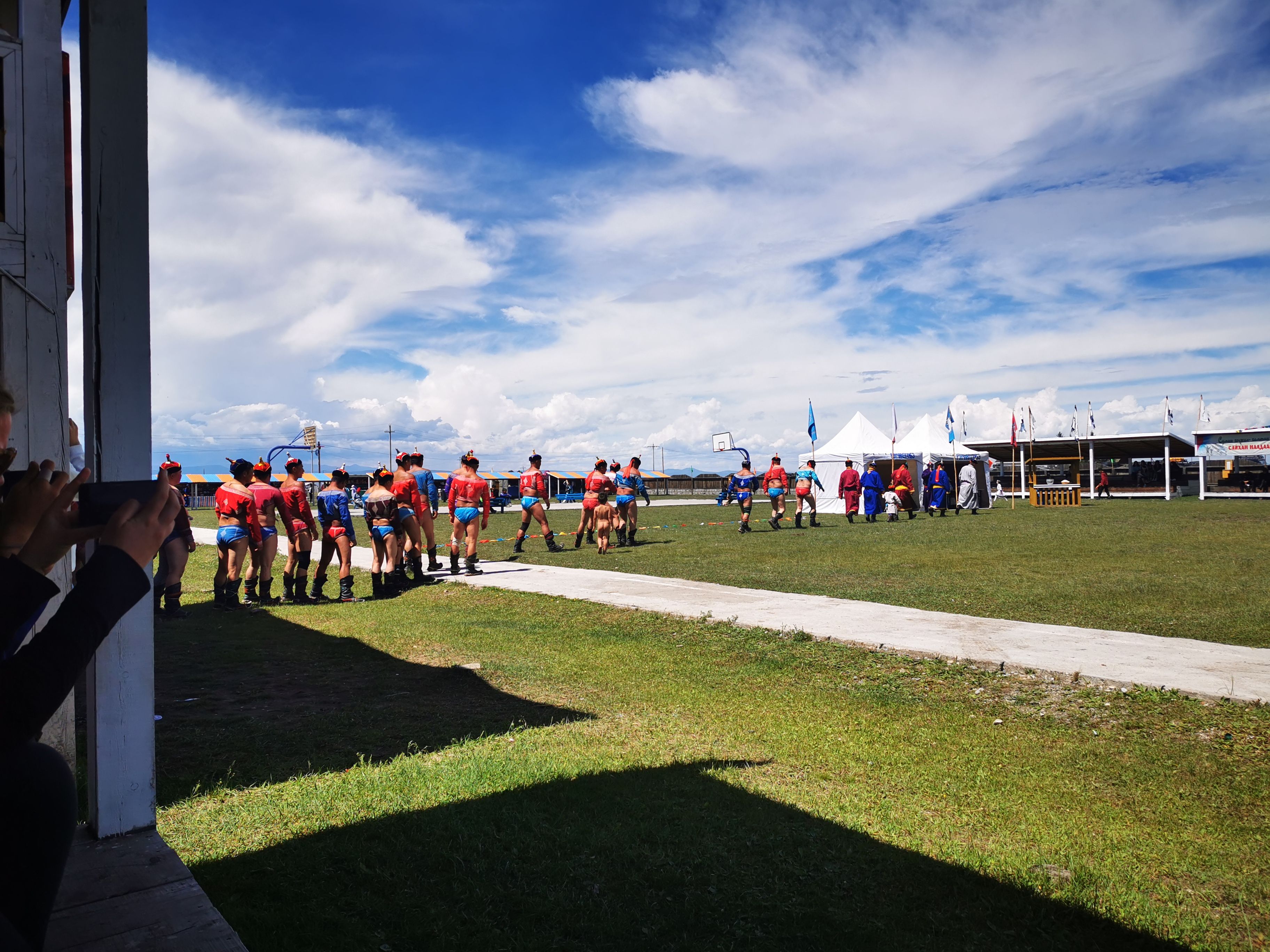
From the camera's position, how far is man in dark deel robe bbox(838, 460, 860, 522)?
2352 centimetres

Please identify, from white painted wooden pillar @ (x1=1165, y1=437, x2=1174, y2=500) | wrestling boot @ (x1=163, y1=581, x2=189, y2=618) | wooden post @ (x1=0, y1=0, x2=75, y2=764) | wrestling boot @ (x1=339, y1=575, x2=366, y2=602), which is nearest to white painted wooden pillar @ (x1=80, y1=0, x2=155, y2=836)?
wooden post @ (x1=0, y1=0, x2=75, y2=764)

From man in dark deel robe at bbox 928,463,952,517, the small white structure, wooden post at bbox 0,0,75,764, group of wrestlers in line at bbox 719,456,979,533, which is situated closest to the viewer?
wooden post at bbox 0,0,75,764

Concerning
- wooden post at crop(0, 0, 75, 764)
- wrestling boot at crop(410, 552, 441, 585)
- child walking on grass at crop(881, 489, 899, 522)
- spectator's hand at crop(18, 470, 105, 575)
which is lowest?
wrestling boot at crop(410, 552, 441, 585)

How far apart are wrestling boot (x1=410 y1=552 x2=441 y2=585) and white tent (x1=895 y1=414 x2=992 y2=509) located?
2291 cm

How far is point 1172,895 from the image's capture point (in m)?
2.83

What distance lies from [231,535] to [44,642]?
30.5 feet

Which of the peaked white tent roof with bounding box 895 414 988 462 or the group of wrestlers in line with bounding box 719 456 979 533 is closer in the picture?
the group of wrestlers in line with bounding box 719 456 979 533

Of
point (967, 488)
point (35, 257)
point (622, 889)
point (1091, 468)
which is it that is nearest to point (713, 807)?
point (622, 889)

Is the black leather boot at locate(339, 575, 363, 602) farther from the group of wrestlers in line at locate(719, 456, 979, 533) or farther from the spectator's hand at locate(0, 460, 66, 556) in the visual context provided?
the group of wrestlers in line at locate(719, 456, 979, 533)

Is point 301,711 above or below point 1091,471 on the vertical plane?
below

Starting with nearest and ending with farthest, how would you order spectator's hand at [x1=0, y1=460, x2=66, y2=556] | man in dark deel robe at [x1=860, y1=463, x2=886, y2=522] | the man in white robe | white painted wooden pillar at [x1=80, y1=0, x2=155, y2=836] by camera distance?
spectator's hand at [x1=0, y1=460, x2=66, y2=556] < white painted wooden pillar at [x1=80, y1=0, x2=155, y2=836] < man in dark deel robe at [x1=860, y1=463, x2=886, y2=522] < the man in white robe

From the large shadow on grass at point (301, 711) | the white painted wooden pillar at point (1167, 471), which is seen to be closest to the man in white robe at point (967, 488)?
the white painted wooden pillar at point (1167, 471)

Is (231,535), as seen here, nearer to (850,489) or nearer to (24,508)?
(24,508)

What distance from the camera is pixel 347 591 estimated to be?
10.7 m
